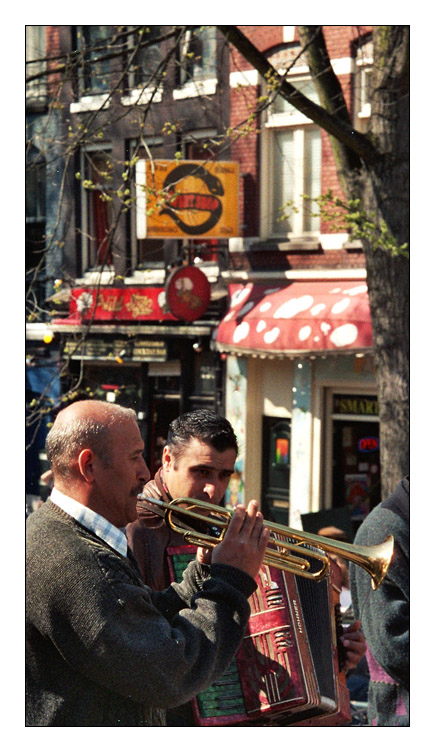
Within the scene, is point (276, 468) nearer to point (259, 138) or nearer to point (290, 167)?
point (290, 167)

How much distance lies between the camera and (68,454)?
2.40 meters

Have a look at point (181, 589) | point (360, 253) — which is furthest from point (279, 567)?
point (360, 253)

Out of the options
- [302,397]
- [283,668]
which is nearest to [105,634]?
[283,668]

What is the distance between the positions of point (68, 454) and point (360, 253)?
10.4 m

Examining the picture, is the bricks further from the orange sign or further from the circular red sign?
the circular red sign

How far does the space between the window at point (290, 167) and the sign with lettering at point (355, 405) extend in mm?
2373

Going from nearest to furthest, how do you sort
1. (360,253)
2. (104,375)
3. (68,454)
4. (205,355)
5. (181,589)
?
(68,454), (181,589), (360,253), (205,355), (104,375)

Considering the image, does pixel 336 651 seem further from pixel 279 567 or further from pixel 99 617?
pixel 99 617

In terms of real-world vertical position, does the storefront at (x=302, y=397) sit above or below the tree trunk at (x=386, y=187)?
below

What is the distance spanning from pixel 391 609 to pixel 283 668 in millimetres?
833

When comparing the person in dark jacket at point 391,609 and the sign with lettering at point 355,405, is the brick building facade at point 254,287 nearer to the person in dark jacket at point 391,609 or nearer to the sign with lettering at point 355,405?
the sign with lettering at point 355,405

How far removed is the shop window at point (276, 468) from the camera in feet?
43.2

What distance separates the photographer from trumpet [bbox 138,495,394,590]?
272 cm

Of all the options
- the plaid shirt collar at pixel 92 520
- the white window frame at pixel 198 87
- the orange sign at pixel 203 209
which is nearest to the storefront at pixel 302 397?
the orange sign at pixel 203 209
